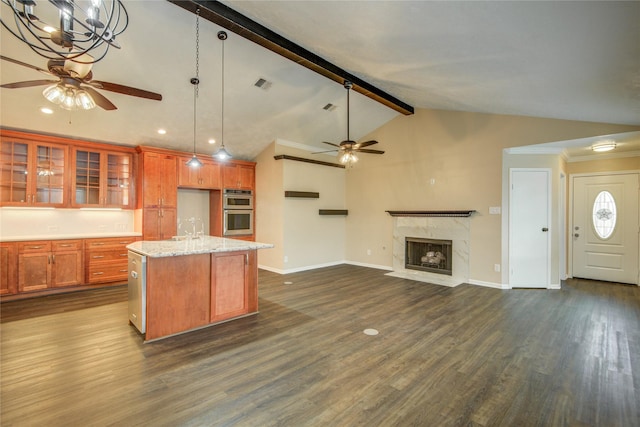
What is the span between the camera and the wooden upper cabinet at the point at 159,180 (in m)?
5.67

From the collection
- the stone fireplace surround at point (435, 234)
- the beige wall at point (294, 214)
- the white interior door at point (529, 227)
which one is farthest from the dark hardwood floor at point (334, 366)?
the beige wall at point (294, 214)

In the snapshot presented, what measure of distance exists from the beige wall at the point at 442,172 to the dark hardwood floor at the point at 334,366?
1.65 metres

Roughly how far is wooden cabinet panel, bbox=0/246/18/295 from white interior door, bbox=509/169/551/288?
806 cm

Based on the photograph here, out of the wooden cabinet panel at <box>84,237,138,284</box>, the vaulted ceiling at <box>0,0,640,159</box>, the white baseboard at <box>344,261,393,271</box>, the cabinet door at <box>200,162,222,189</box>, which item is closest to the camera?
the vaulted ceiling at <box>0,0,640,159</box>

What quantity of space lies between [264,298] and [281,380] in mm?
2311

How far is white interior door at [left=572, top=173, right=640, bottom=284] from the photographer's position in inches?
217

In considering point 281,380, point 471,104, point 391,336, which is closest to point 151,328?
point 281,380

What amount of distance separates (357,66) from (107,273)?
17.8 ft

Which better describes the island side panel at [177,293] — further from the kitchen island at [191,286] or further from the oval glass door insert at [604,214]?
the oval glass door insert at [604,214]

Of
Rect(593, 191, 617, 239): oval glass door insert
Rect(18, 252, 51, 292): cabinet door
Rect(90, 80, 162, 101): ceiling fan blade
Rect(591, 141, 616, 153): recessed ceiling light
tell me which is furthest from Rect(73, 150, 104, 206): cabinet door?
Rect(593, 191, 617, 239): oval glass door insert

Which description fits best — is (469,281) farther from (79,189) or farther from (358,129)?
(79,189)

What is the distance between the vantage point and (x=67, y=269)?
4.91 metres

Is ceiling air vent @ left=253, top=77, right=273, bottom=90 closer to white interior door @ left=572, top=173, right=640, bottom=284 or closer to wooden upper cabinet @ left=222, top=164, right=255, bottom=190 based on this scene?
wooden upper cabinet @ left=222, top=164, right=255, bottom=190

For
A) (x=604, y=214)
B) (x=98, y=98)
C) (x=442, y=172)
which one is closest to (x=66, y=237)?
(x=98, y=98)
